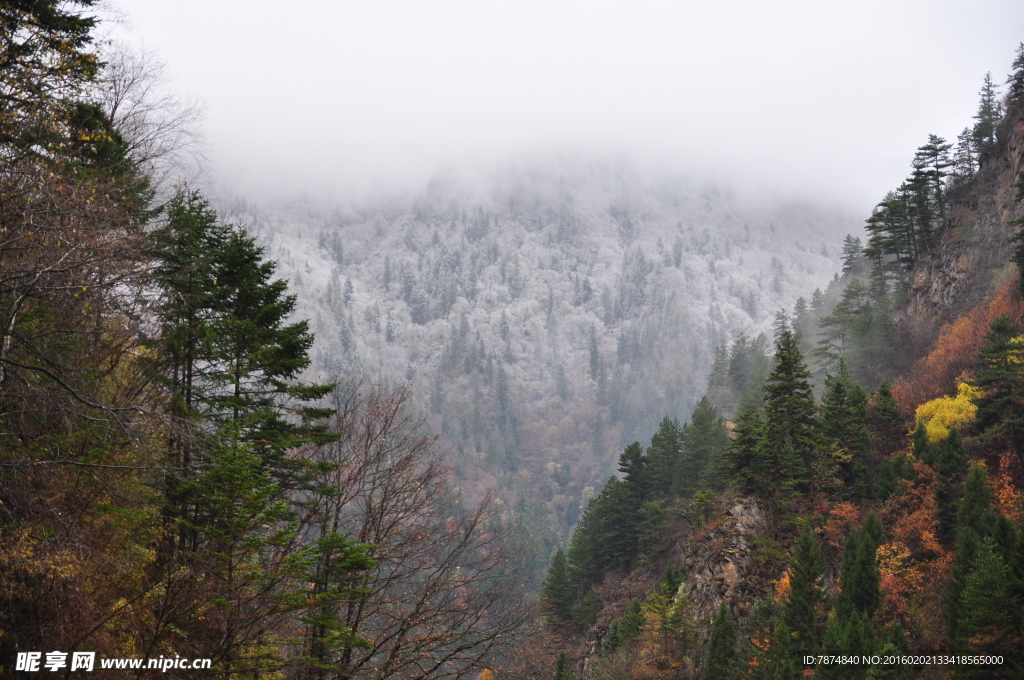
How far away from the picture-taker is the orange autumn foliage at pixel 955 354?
149 ft

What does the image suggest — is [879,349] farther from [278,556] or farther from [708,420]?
[278,556]

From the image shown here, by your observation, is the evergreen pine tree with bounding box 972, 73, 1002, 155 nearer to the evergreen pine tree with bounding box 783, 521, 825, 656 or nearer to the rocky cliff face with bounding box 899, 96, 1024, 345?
the rocky cliff face with bounding box 899, 96, 1024, 345

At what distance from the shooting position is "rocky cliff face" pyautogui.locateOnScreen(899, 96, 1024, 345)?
176ft

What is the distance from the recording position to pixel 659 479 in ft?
190

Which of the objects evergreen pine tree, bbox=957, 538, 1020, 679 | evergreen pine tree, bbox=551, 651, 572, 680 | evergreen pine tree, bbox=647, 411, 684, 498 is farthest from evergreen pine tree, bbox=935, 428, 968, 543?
evergreen pine tree, bbox=647, 411, 684, 498

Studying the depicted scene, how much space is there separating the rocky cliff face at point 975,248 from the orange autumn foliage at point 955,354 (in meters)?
3.76

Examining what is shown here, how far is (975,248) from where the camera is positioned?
55.8 meters

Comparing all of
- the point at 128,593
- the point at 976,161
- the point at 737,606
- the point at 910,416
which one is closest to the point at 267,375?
the point at 128,593

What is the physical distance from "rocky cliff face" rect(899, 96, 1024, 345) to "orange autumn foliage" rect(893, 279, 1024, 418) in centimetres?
376

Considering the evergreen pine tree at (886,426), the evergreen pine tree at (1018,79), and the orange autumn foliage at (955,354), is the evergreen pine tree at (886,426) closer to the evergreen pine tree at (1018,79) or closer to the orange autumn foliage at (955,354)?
the orange autumn foliage at (955,354)

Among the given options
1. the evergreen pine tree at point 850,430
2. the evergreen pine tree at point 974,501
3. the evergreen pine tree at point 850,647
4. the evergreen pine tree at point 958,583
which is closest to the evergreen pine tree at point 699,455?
the evergreen pine tree at point 850,430

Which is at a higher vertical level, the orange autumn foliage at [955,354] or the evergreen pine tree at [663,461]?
the orange autumn foliage at [955,354]

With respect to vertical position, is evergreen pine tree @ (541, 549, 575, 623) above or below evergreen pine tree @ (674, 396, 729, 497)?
below

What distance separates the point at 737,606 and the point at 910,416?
57.5ft
